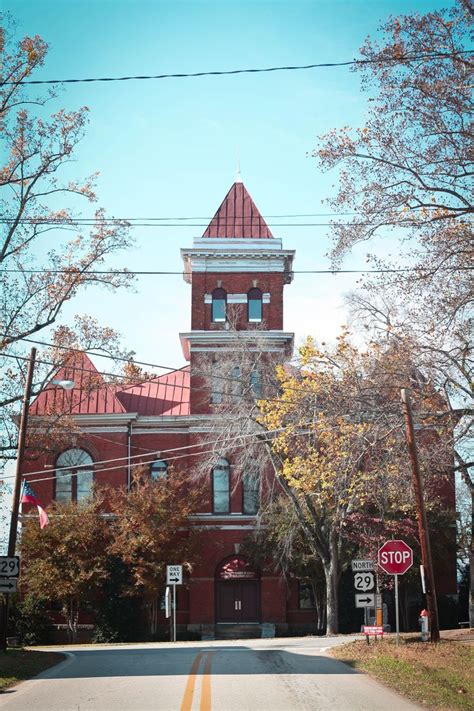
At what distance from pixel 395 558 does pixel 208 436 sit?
2617cm

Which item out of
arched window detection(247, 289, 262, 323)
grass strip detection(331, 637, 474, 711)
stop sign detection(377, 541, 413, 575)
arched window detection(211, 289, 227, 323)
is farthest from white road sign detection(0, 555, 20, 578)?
arched window detection(247, 289, 262, 323)

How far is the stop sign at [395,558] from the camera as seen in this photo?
2570 cm

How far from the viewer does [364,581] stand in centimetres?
2620

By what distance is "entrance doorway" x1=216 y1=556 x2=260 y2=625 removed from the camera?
2004 inches

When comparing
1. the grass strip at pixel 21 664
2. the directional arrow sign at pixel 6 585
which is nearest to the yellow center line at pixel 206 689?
the grass strip at pixel 21 664

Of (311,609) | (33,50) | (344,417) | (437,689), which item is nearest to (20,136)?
(33,50)

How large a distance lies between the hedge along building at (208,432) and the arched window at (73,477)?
52mm

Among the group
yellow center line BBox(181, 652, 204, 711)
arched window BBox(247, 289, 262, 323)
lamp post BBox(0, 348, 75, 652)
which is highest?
arched window BBox(247, 289, 262, 323)

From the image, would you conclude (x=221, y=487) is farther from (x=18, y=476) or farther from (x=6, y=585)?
(x=6, y=585)

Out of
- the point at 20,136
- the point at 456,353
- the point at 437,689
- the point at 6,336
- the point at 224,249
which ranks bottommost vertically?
the point at 437,689

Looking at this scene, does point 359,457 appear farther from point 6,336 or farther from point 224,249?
point 224,249

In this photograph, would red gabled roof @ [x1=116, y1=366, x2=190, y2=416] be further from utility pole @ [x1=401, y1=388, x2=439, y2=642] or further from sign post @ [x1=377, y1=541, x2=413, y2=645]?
sign post @ [x1=377, y1=541, x2=413, y2=645]

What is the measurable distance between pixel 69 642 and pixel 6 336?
22353 mm

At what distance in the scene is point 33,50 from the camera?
96.8ft
